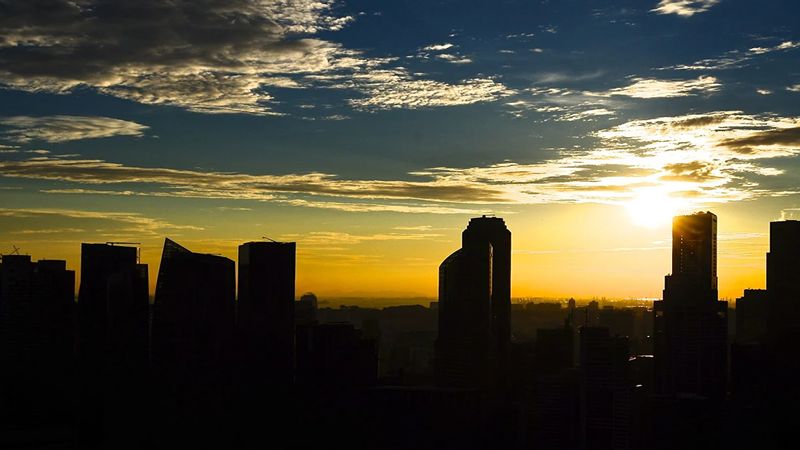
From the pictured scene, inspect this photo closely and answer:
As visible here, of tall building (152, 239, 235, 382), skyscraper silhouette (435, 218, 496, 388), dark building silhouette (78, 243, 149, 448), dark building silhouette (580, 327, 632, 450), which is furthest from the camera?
skyscraper silhouette (435, 218, 496, 388)

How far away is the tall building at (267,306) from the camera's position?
4845 inches

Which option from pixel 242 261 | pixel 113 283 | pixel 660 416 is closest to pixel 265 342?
pixel 242 261

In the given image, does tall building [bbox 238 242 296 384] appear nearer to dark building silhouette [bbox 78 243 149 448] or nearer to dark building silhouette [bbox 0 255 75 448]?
dark building silhouette [bbox 78 243 149 448]

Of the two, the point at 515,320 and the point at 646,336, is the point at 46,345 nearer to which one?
the point at 515,320

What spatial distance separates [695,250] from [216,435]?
97.7 meters

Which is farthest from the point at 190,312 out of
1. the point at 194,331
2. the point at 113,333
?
the point at 113,333

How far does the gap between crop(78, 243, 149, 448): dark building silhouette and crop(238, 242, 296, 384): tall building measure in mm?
11790

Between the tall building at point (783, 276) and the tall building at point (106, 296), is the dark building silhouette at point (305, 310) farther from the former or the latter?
the tall building at point (783, 276)

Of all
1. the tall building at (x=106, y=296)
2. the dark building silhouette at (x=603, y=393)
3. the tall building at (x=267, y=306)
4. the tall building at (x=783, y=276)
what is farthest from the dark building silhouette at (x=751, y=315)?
the tall building at (x=106, y=296)

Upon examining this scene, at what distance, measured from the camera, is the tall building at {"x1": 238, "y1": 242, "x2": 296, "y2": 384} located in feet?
404

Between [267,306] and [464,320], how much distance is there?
35389mm

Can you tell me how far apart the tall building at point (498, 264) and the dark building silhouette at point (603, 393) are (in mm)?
36036

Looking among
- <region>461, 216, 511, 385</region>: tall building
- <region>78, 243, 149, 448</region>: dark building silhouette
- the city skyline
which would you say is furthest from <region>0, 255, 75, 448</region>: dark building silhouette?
<region>461, 216, 511, 385</region>: tall building

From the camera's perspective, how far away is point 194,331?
4715 inches
